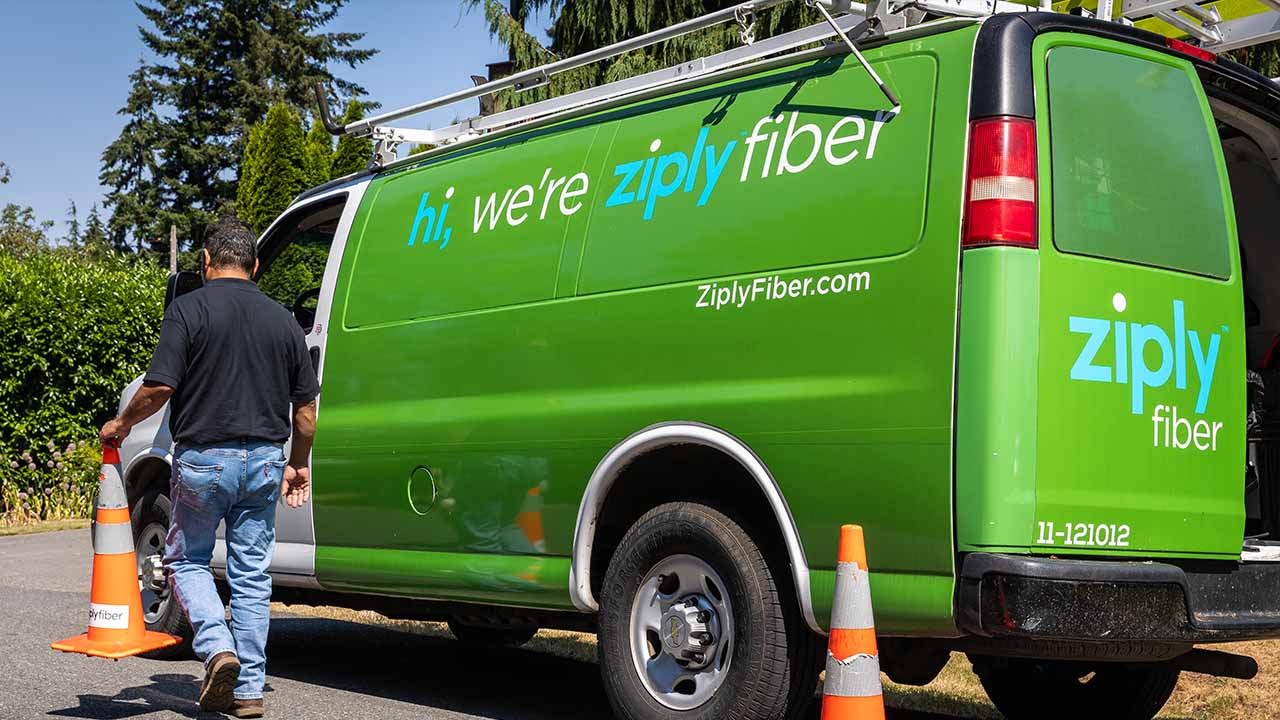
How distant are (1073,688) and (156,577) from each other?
14.9 ft

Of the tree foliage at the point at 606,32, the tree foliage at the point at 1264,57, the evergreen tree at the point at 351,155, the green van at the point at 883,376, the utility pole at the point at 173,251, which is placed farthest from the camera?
the utility pole at the point at 173,251

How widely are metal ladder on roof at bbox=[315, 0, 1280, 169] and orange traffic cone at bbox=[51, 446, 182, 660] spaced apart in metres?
2.09

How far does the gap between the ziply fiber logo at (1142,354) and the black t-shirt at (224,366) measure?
9.73 feet

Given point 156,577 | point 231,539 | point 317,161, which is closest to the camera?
point 231,539

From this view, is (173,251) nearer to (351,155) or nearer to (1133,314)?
(351,155)

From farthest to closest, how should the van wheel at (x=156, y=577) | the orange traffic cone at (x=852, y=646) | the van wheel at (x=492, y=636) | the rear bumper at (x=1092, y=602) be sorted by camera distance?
1. the van wheel at (x=492, y=636)
2. the van wheel at (x=156, y=577)
3. the rear bumper at (x=1092, y=602)
4. the orange traffic cone at (x=852, y=646)

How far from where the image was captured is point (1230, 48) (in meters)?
5.72

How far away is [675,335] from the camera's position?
538cm

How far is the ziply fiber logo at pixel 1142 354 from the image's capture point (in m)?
4.56

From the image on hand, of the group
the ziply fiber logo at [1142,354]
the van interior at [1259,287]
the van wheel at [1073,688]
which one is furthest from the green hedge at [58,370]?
the ziply fiber logo at [1142,354]

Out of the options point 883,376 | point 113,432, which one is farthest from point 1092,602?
point 113,432

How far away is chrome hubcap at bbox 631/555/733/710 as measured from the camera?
5125 mm

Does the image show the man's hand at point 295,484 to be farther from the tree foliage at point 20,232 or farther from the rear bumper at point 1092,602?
the tree foliage at point 20,232

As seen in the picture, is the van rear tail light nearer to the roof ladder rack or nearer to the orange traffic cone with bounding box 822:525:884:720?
the roof ladder rack
